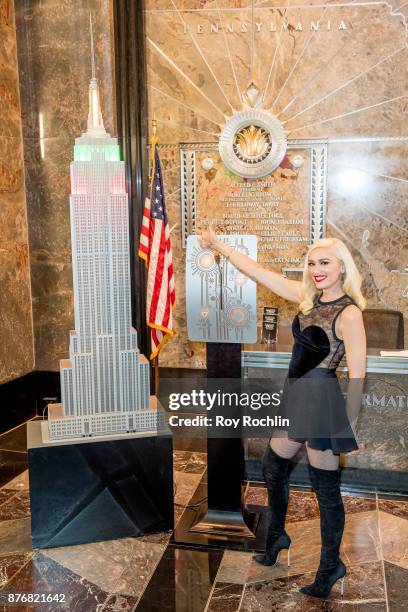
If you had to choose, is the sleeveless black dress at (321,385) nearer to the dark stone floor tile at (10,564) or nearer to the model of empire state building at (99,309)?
the model of empire state building at (99,309)

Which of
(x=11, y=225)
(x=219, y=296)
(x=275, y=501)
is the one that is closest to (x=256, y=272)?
(x=219, y=296)

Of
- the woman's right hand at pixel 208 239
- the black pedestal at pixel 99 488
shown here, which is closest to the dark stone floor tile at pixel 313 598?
the black pedestal at pixel 99 488

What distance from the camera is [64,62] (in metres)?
5.68

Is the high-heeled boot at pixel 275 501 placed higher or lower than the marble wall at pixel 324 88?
lower

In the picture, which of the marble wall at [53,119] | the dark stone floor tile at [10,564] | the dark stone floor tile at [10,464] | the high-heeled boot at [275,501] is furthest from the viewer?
the marble wall at [53,119]

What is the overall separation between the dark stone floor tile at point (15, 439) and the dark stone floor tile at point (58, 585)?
1.93m

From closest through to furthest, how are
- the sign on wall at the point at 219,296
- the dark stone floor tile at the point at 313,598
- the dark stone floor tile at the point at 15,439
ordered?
1. the dark stone floor tile at the point at 313,598
2. the sign on wall at the point at 219,296
3. the dark stone floor tile at the point at 15,439

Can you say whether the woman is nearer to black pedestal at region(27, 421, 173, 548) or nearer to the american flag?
black pedestal at region(27, 421, 173, 548)

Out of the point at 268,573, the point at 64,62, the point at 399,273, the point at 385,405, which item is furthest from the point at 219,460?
the point at 64,62

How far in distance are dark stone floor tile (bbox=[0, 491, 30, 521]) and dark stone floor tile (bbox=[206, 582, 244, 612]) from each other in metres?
1.55

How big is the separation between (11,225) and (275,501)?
12.1ft

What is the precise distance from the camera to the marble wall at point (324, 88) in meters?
5.41

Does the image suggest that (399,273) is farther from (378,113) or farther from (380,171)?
(378,113)

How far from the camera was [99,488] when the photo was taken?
12.4ft
